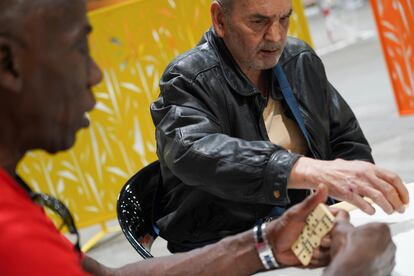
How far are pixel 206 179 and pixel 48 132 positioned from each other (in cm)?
96

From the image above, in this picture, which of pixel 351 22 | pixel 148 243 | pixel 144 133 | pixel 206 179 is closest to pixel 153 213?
pixel 148 243

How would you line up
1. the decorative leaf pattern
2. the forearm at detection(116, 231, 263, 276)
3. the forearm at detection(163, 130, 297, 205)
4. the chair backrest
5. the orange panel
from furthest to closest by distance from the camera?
the orange panel → the decorative leaf pattern → the chair backrest → the forearm at detection(163, 130, 297, 205) → the forearm at detection(116, 231, 263, 276)

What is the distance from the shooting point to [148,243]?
2355 mm

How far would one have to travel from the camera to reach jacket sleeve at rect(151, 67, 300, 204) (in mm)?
1971

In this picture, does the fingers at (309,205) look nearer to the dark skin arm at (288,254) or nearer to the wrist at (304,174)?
the dark skin arm at (288,254)

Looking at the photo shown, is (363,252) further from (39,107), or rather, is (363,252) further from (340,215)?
(39,107)

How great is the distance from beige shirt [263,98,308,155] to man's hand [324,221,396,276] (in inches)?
34.4

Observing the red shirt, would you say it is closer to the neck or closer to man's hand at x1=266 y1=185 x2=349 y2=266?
man's hand at x1=266 y1=185 x2=349 y2=266

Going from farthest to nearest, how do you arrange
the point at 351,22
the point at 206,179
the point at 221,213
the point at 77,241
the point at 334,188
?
the point at 351,22 < the point at 221,213 < the point at 206,179 < the point at 334,188 < the point at 77,241

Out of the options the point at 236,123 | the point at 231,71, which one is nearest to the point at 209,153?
the point at 236,123

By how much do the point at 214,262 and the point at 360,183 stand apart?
0.42 metres

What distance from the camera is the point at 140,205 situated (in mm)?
2336

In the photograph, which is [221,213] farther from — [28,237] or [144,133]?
[144,133]

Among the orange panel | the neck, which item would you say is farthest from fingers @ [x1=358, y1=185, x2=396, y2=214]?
the orange panel
